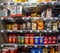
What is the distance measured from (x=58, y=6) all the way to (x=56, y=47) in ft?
3.77

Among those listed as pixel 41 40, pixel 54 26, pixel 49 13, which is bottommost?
pixel 41 40

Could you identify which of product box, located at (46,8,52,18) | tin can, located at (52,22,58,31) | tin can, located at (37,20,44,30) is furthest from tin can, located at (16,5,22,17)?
tin can, located at (52,22,58,31)

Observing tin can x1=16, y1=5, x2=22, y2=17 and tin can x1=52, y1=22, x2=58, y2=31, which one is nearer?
tin can x1=52, y1=22, x2=58, y2=31

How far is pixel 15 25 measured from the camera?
529 centimetres

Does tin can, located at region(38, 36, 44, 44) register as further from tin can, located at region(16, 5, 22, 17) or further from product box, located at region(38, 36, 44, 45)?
tin can, located at region(16, 5, 22, 17)

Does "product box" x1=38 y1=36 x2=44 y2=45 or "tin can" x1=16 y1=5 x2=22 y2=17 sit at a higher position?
"tin can" x1=16 y1=5 x2=22 y2=17

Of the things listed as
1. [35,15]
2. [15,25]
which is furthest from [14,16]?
[35,15]

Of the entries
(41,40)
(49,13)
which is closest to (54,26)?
(49,13)

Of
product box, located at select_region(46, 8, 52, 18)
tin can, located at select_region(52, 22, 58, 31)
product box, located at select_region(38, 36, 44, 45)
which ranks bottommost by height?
product box, located at select_region(38, 36, 44, 45)

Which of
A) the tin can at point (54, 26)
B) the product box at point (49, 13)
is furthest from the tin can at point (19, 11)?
the tin can at point (54, 26)

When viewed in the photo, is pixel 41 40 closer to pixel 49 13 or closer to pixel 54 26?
pixel 54 26

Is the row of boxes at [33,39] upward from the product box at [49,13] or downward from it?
downward

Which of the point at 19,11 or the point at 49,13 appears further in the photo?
the point at 19,11

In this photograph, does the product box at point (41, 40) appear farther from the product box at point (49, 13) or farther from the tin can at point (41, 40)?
the product box at point (49, 13)
